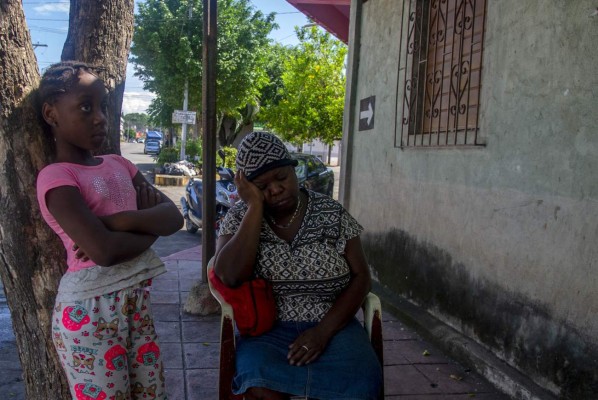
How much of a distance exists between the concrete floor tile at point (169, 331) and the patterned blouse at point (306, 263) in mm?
1980

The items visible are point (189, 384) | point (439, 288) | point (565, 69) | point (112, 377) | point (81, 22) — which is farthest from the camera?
point (439, 288)

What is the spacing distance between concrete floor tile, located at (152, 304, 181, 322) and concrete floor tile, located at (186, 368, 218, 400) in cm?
109

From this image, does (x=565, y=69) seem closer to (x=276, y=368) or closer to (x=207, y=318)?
(x=276, y=368)

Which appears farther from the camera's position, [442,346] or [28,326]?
[442,346]

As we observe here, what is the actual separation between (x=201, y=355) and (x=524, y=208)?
7.93 ft

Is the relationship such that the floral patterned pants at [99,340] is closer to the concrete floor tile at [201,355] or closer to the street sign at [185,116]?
the concrete floor tile at [201,355]

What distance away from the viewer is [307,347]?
221cm

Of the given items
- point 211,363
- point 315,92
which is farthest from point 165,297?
point 315,92

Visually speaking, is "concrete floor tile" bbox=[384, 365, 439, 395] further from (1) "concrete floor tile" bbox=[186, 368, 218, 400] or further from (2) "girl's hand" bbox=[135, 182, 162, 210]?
(2) "girl's hand" bbox=[135, 182, 162, 210]

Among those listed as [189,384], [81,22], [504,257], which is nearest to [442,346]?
[504,257]

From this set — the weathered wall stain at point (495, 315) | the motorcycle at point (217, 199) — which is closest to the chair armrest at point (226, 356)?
the weathered wall stain at point (495, 315)

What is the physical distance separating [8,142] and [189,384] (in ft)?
6.42

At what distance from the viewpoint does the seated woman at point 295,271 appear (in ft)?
7.17

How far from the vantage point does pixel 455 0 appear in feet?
13.6
